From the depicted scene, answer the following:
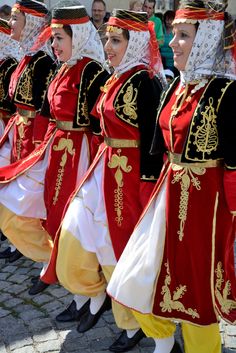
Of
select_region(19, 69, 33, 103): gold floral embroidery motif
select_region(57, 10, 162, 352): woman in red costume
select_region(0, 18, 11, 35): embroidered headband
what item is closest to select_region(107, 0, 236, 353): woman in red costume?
select_region(57, 10, 162, 352): woman in red costume

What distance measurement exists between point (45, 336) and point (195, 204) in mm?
1410

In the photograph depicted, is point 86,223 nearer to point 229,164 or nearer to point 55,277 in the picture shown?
point 55,277

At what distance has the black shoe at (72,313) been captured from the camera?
12.9 feet

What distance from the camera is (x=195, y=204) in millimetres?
3000

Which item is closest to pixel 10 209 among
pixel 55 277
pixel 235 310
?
pixel 55 277

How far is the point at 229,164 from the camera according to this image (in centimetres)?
292

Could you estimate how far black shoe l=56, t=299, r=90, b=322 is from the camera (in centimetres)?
392

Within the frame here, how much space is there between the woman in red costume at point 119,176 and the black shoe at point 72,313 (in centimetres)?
33

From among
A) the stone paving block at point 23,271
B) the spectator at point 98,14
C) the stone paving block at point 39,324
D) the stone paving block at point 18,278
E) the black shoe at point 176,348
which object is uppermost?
the spectator at point 98,14

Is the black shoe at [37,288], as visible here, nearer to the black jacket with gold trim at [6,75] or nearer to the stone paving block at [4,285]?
the stone paving block at [4,285]

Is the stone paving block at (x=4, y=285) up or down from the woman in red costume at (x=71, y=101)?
down

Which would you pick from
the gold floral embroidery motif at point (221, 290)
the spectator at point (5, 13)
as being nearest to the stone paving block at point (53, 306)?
the gold floral embroidery motif at point (221, 290)

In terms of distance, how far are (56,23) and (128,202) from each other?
136 centimetres

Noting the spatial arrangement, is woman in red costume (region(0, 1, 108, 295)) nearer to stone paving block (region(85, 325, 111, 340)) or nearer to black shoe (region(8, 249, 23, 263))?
stone paving block (region(85, 325, 111, 340))
